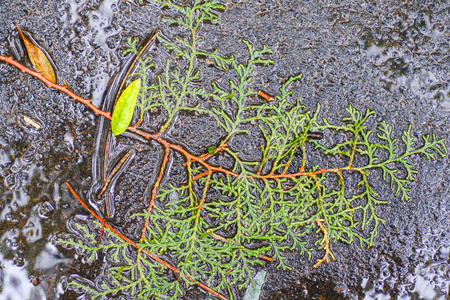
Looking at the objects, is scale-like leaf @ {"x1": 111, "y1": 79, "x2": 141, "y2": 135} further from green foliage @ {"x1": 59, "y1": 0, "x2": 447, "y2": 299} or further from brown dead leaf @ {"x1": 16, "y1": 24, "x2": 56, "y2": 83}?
brown dead leaf @ {"x1": 16, "y1": 24, "x2": 56, "y2": 83}

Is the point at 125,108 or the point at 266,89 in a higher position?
the point at 266,89

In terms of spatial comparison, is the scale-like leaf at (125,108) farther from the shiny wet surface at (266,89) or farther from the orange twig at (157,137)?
the shiny wet surface at (266,89)

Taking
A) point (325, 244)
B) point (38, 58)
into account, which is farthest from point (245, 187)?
point (38, 58)

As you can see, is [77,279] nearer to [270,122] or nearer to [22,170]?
[22,170]

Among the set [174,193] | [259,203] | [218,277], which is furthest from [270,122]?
[218,277]

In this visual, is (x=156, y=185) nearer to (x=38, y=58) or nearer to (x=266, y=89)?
(x=266, y=89)

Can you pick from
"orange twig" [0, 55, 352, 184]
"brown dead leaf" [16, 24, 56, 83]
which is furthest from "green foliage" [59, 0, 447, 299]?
"brown dead leaf" [16, 24, 56, 83]
